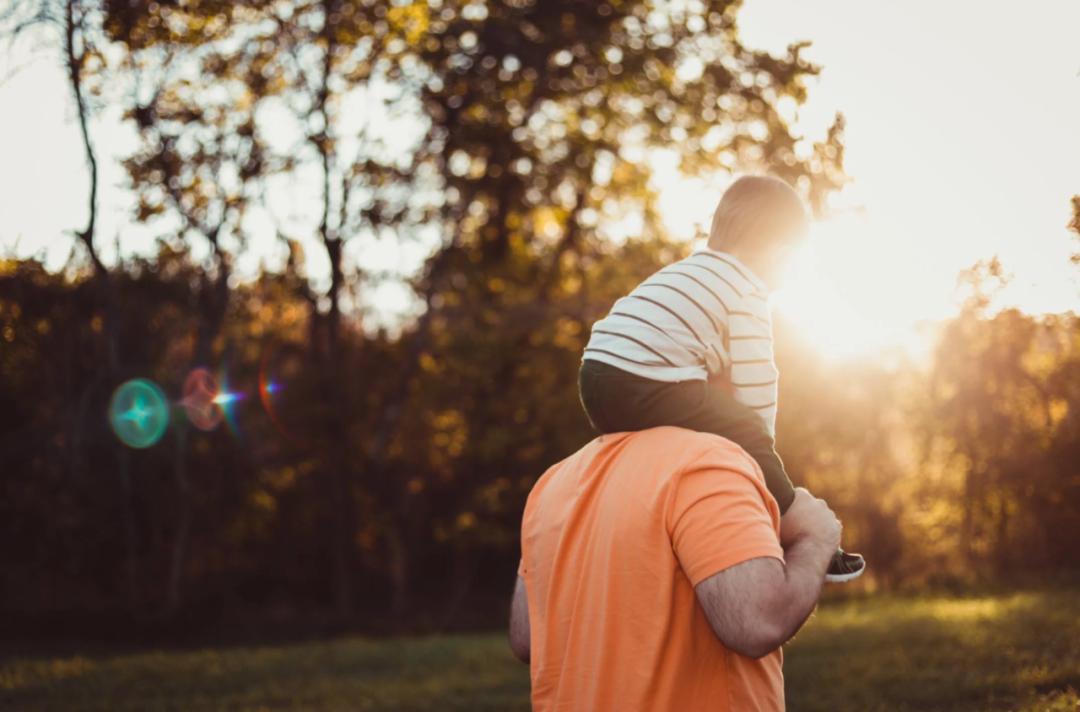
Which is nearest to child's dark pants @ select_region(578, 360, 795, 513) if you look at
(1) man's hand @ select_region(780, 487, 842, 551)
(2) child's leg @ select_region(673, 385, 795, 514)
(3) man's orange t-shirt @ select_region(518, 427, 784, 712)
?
(2) child's leg @ select_region(673, 385, 795, 514)

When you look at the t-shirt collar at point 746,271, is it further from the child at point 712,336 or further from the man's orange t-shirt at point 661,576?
the man's orange t-shirt at point 661,576

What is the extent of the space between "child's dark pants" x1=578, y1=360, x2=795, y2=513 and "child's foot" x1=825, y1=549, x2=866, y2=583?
0.15 m

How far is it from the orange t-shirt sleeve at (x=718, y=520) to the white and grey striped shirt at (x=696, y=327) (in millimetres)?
506

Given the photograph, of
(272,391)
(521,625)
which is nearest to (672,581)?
(521,625)

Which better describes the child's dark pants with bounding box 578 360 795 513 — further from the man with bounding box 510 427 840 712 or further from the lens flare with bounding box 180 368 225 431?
the lens flare with bounding box 180 368 225 431

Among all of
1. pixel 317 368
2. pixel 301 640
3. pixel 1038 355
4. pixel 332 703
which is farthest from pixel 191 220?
pixel 1038 355

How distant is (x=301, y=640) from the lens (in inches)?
623

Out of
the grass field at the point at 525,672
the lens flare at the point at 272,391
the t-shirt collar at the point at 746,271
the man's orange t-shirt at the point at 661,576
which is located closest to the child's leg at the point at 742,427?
the t-shirt collar at the point at 746,271

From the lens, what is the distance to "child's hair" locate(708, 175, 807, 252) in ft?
8.29

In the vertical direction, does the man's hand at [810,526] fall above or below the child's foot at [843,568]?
above

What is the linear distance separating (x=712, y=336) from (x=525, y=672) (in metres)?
7.73

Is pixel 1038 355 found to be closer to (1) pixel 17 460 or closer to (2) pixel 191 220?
(2) pixel 191 220

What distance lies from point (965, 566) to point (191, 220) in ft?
41.6

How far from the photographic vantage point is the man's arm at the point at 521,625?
233 cm
